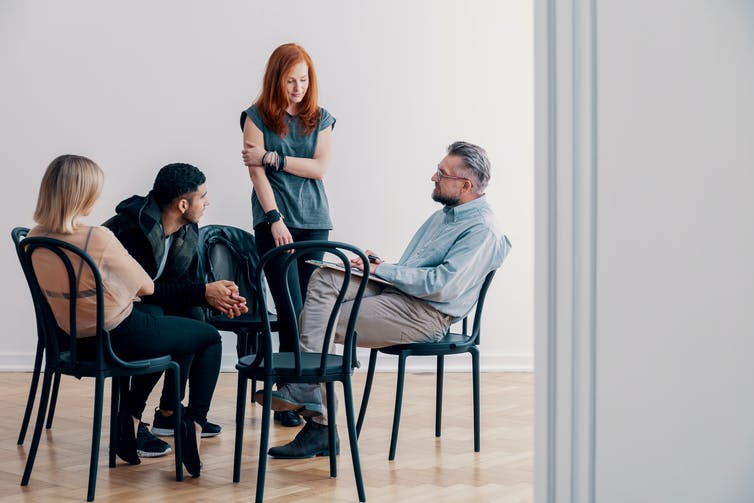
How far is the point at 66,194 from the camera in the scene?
8.45ft

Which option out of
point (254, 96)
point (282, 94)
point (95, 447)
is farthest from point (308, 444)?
point (254, 96)

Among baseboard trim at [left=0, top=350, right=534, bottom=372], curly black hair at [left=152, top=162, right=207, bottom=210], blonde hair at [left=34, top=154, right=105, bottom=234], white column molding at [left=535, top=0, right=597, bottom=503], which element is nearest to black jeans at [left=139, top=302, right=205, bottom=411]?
curly black hair at [left=152, top=162, right=207, bottom=210]

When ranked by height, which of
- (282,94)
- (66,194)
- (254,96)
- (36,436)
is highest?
(254,96)

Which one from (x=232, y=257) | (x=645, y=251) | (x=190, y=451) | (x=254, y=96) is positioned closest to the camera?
(x=645, y=251)

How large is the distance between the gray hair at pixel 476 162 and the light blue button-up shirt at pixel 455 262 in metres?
0.06

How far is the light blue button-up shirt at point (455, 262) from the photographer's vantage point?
3.03 metres

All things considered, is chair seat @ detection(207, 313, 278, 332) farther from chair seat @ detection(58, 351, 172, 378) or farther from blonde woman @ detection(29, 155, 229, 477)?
chair seat @ detection(58, 351, 172, 378)

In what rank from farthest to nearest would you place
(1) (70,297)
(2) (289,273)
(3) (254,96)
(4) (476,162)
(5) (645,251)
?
(3) (254,96)
(2) (289,273)
(4) (476,162)
(1) (70,297)
(5) (645,251)

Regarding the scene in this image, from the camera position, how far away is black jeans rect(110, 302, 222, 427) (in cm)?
267

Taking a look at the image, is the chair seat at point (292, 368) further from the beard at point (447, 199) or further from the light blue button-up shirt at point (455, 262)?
the beard at point (447, 199)

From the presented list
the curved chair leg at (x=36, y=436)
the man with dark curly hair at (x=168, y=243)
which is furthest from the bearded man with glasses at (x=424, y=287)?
the curved chair leg at (x=36, y=436)

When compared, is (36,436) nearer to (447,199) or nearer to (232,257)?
(232,257)

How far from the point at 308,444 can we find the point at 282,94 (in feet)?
4.35

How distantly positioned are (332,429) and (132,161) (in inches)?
114
